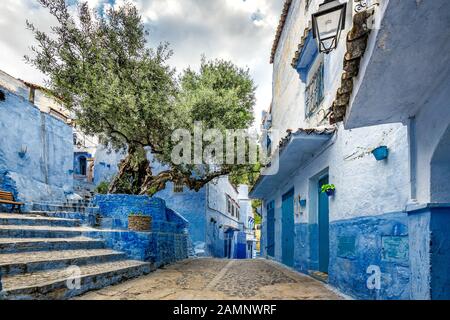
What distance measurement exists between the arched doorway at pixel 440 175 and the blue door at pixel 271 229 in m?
11.6

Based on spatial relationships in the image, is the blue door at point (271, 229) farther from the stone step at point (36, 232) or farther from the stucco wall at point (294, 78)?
the stone step at point (36, 232)

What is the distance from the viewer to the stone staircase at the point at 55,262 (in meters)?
4.32

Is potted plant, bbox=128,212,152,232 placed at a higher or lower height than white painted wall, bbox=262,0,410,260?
lower

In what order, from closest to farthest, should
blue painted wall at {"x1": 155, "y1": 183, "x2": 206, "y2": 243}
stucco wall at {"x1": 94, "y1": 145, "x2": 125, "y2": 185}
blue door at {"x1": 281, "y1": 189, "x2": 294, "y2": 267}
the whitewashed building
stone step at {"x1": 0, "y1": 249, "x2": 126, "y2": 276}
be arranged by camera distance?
the whitewashed building → stone step at {"x1": 0, "y1": 249, "x2": 126, "y2": 276} → blue door at {"x1": 281, "y1": 189, "x2": 294, "y2": 267} → blue painted wall at {"x1": 155, "y1": 183, "x2": 206, "y2": 243} → stucco wall at {"x1": 94, "y1": 145, "x2": 125, "y2": 185}

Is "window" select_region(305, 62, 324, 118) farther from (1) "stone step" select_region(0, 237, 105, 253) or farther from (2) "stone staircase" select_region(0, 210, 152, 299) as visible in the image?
(1) "stone step" select_region(0, 237, 105, 253)

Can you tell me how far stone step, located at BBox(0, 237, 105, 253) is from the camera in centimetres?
528

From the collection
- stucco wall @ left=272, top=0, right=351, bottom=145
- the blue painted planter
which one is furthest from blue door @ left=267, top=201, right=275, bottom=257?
the blue painted planter

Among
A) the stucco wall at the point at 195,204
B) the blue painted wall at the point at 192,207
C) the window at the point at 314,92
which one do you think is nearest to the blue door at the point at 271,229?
the stucco wall at the point at 195,204

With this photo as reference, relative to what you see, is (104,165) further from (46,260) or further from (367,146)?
(367,146)

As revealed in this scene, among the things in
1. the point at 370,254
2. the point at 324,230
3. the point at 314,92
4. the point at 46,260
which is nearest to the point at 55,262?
the point at 46,260

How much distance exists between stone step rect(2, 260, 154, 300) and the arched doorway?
17.1ft

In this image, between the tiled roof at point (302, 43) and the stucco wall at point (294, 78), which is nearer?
the stucco wall at point (294, 78)

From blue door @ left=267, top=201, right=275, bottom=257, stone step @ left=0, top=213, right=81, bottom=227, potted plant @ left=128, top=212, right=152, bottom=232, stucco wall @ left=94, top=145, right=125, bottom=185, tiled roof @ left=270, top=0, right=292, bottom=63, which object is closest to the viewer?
stone step @ left=0, top=213, right=81, bottom=227
